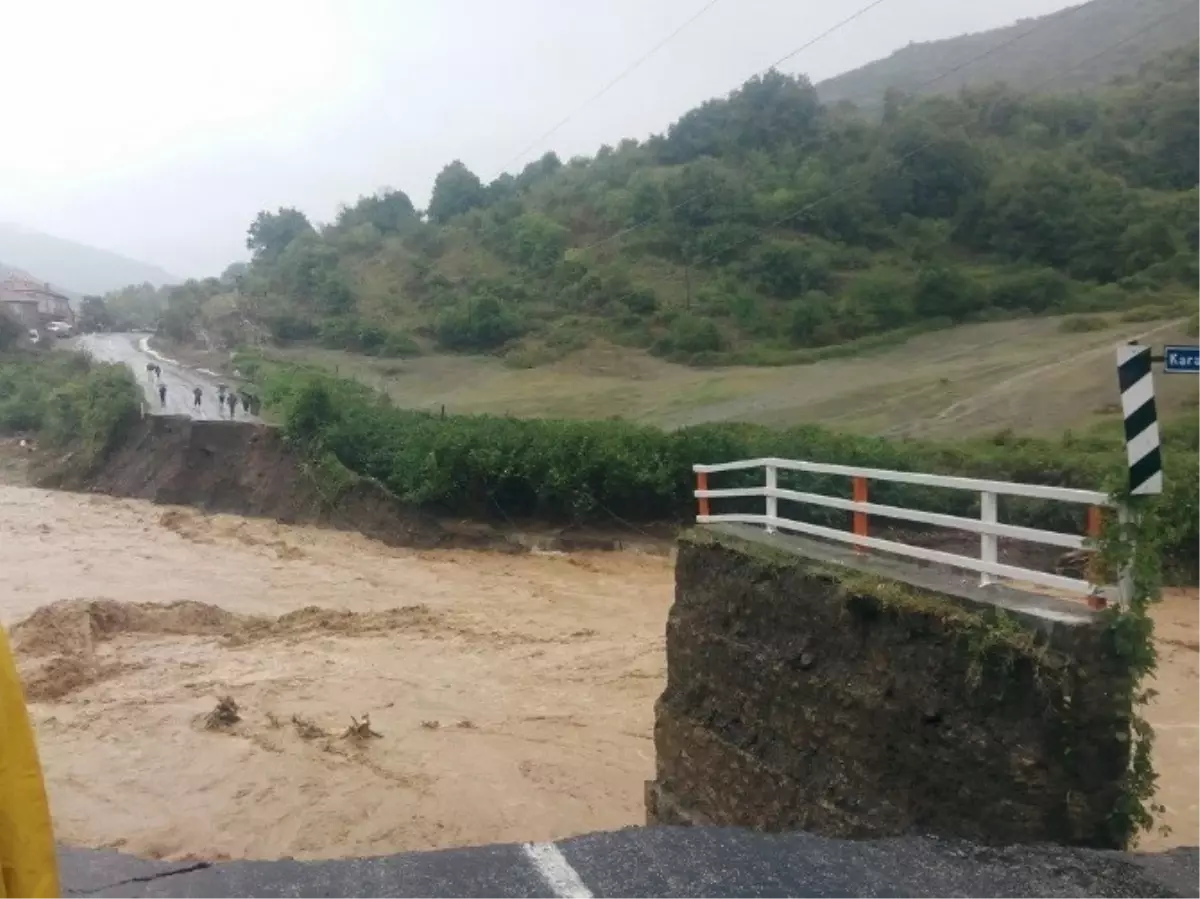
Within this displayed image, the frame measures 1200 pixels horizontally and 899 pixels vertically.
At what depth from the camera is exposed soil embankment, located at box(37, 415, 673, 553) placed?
78.3ft

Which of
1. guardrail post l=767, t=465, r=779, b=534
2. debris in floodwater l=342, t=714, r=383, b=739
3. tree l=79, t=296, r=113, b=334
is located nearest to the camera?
guardrail post l=767, t=465, r=779, b=534

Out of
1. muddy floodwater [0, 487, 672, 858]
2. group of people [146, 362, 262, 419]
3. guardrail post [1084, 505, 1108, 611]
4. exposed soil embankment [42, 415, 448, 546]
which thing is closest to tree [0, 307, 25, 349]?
group of people [146, 362, 262, 419]

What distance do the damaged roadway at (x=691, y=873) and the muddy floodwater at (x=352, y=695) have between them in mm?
3462

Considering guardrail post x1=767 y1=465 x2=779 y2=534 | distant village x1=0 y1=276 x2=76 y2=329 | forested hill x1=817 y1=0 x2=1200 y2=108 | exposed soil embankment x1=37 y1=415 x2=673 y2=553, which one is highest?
forested hill x1=817 y1=0 x2=1200 y2=108

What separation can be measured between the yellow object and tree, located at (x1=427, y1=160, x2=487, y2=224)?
72479 millimetres

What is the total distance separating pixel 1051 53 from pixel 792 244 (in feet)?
248

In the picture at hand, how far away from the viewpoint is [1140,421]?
17.0ft

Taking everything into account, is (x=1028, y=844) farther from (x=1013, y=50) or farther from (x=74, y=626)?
(x=1013, y=50)

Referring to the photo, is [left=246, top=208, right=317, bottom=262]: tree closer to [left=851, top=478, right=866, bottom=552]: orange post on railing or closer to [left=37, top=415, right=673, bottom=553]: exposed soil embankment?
[left=37, top=415, right=673, bottom=553]: exposed soil embankment

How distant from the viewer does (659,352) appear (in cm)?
3650

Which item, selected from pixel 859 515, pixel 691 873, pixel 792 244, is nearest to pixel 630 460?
pixel 859 515

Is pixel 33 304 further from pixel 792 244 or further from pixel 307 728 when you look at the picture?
pixel 307 728

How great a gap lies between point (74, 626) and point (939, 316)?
973 inches

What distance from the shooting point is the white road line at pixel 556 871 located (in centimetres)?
520
